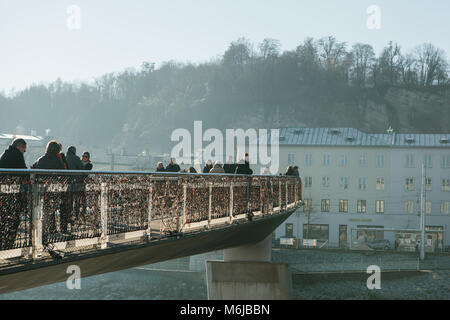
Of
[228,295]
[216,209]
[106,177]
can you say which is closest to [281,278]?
[228,295]

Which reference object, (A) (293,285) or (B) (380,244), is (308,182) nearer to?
(B) (380,244)

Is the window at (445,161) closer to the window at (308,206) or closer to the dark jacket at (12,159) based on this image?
the window at (308,206)

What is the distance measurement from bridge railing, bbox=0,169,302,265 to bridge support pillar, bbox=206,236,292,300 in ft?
24.8

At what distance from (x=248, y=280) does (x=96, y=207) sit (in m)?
16.0

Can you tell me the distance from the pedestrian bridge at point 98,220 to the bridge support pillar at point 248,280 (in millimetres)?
7224

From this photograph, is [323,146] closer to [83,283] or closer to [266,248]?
[83,283]

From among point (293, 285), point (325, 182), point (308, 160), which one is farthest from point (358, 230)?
point (293, 285)

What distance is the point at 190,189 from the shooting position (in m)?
14.6

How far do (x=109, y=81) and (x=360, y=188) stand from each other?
110011 millimetres

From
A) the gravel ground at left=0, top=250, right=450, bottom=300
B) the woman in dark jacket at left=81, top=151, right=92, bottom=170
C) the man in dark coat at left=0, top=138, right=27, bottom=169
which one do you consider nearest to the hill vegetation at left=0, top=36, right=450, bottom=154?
the gravel ground at left=0, top=250, right=450, bottom=300

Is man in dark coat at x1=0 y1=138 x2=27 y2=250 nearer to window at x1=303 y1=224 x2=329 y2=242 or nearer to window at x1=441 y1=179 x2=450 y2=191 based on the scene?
window at x1=303 y1=224 x2=329 y2=242

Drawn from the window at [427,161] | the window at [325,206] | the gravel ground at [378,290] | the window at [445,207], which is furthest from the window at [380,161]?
the gravel ground at [378,290]

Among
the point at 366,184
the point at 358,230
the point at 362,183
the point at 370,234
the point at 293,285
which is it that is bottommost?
the point at 293,285

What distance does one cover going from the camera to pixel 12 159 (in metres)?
9.02
